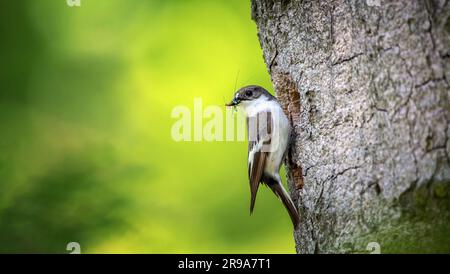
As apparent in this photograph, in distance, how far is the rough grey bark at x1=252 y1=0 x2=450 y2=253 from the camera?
132 inches

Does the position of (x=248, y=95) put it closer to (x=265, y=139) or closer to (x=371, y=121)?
(x=265, y=139)

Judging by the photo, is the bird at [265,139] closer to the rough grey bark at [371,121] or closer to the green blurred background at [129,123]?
the rough grey bark at [371,121]

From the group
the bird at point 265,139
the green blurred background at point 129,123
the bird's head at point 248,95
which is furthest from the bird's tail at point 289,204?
the green blurred background at point 129,123

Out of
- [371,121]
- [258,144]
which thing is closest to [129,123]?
[258,144]

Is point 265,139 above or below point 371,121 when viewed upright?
above

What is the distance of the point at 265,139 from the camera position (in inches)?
197

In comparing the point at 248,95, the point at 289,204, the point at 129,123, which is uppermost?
the point at 129,123

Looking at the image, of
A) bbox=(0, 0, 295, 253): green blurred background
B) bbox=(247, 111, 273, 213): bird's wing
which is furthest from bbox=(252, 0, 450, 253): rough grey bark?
bbox=(0, 0, 295, 253): green blurred background

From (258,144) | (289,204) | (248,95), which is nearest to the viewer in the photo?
(289,204)

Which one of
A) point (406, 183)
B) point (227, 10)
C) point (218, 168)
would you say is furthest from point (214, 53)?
point (406, 183)

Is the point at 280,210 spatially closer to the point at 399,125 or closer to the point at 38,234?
the point at 38,234

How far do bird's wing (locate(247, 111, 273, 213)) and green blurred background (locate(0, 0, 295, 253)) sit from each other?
1361mm

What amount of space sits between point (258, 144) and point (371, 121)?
165 centimetres

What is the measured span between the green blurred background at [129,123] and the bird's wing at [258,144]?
53.6 inches
